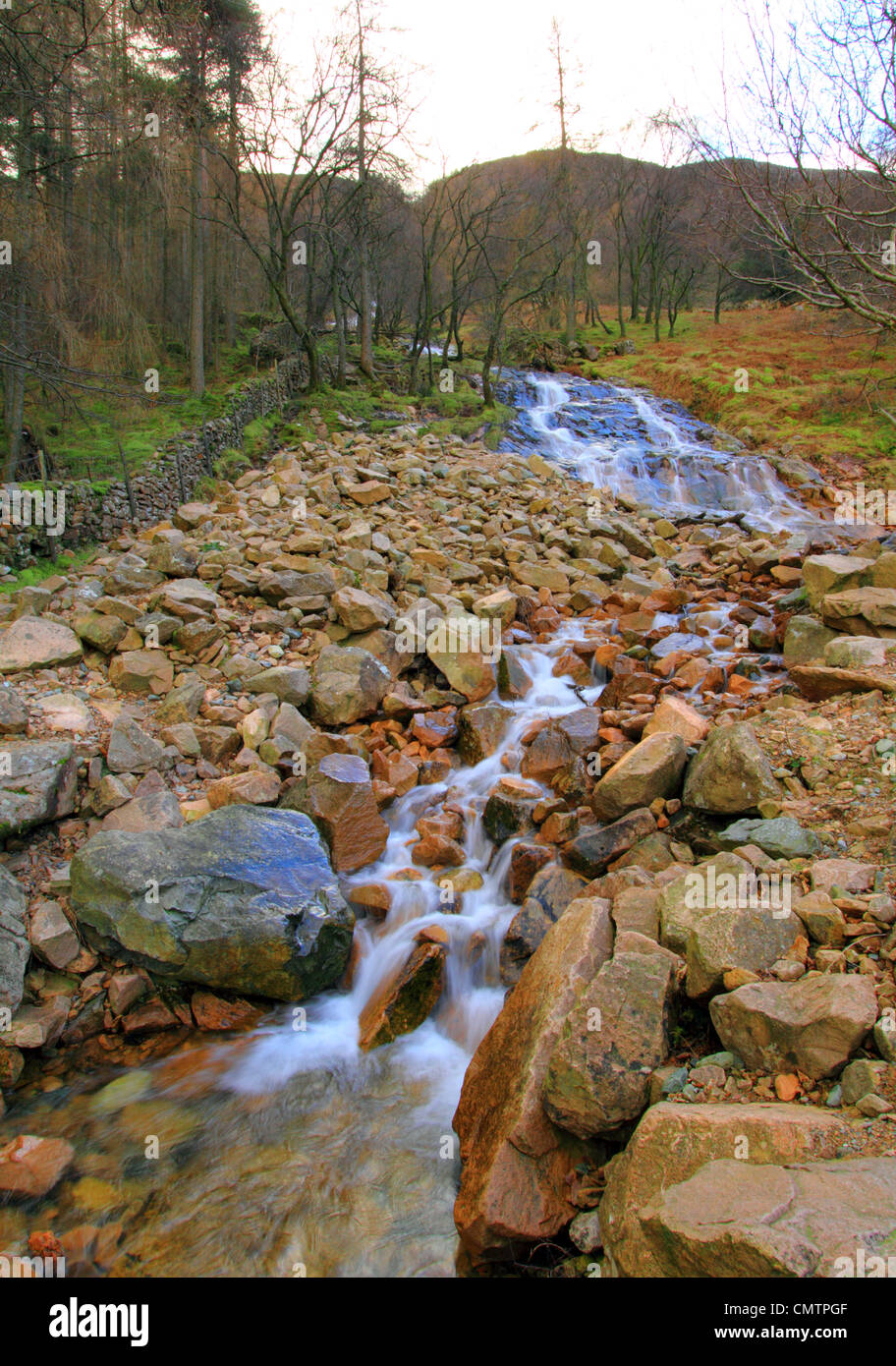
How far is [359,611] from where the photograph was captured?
23.5 ft

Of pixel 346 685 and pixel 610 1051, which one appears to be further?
pixel 346 685

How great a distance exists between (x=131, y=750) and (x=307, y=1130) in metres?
2.89

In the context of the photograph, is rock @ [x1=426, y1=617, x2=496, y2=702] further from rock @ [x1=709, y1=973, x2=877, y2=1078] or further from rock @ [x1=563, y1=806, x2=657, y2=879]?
rock @ [x1=709, y1=973, x2=877, y2=1078]

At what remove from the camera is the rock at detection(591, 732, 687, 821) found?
15.5 feet

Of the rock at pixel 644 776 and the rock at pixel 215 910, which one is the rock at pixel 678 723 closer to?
the rock at pixel 644 776

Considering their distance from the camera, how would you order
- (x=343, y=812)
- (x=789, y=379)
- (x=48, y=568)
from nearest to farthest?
1. (x=343, y=812)
2. (x=48, y=568)
3. (x=789, y=379)

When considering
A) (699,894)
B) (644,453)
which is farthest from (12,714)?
(644,453)

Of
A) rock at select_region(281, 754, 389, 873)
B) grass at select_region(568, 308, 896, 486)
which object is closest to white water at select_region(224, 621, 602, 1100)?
rock at select_region(281, 754, 389, 873)

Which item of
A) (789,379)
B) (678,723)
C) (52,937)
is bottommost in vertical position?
(52,937)

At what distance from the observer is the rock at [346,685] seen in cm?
634

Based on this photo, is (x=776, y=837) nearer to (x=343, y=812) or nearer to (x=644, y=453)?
(x=343, y=812)

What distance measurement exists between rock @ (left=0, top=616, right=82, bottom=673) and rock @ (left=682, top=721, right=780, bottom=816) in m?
5.13

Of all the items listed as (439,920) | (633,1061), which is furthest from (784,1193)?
(439,920)

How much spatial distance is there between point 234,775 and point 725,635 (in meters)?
5.16
